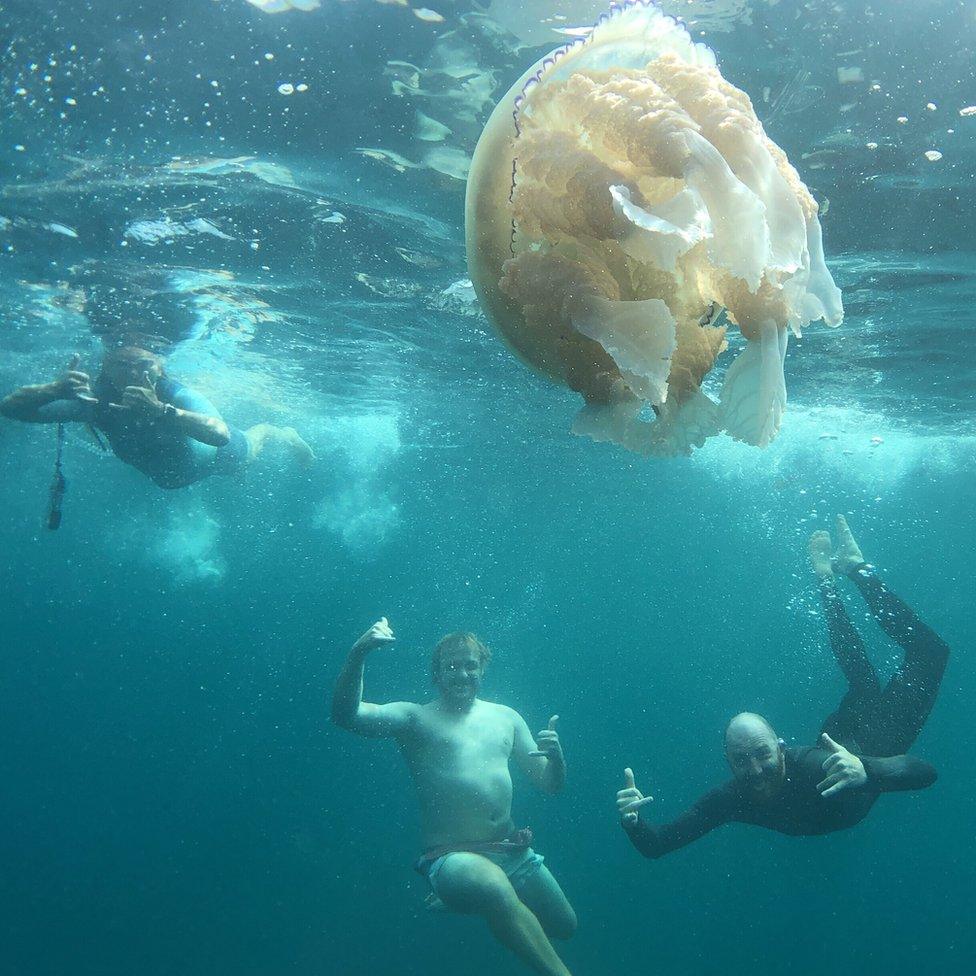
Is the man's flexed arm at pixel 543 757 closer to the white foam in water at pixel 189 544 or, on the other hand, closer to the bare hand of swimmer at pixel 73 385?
the bare hand of swimmer at pixel 73 385

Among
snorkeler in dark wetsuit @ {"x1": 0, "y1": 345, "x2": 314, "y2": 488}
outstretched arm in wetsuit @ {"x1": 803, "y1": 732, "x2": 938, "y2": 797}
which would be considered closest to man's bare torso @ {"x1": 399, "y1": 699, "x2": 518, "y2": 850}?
outstretched arm in wetsuit @ {"x1": 803, "y1": 732, "x2": 938, "y2": 797}

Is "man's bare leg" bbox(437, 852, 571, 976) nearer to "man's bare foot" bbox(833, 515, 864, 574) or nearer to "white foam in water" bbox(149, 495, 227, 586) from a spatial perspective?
"man's bare foot" bbox(833, 515, 864, 574)

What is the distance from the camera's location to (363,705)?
671 cm

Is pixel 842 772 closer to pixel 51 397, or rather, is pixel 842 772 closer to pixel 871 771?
pixel 871 771

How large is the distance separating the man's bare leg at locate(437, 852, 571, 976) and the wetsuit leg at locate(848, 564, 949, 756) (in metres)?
4.42

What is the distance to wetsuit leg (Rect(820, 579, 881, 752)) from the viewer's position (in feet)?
25.8

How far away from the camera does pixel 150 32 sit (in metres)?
4.93

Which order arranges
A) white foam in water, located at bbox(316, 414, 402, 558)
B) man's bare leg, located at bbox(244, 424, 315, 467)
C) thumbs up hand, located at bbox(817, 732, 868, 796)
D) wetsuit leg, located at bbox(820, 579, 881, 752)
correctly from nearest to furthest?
thumbs up hand, located at bbox(817, 732, 868, 796), wetsuit leg, located at bbox(820, 579, 881, 752), man's bare leg, located at bbox(244, 424, 315, 467), white foam in water, located at bbox(316, 414, 402, 558)

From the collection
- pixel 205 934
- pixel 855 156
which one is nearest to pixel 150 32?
pixel 855 156

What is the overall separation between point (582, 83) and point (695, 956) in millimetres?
27465

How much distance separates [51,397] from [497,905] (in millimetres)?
7133

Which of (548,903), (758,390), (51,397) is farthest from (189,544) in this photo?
(758,390)

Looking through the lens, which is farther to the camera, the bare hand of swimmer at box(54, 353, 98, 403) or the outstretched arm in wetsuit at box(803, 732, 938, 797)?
the bare hand of swimmer at box(54, 353, 98, 403)

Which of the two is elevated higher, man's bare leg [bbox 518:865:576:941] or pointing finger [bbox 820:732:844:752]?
pointing finger [bbox 820:732:844:752]
